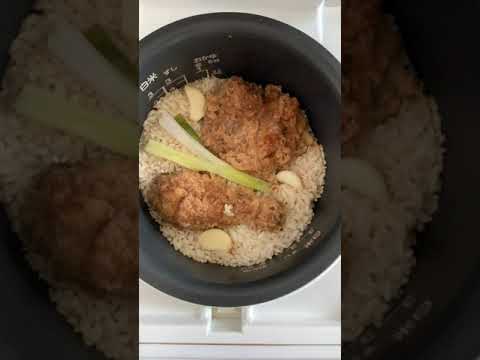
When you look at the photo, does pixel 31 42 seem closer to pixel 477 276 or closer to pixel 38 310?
pixel 38 310

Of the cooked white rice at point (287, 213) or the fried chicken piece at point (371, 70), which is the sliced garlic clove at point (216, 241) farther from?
the fried chicken piece at point (371, 70)

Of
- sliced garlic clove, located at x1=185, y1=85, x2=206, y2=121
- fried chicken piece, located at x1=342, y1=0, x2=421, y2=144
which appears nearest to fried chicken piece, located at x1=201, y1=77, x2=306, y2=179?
sliced garlic clove, located at x1=185, y1=85, x2=206, y2=121

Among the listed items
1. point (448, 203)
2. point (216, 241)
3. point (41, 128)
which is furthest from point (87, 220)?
point (448, 203)

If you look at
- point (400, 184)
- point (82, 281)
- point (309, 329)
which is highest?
point (400, 184)

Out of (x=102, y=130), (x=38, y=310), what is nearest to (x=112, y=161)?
(x=102, y=130)

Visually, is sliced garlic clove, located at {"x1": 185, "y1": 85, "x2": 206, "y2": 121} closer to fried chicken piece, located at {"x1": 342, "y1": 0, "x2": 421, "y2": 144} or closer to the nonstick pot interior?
the nonstick pot interior

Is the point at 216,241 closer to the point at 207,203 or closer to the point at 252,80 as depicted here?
the point at 207,203

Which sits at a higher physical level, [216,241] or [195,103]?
[195,103]
